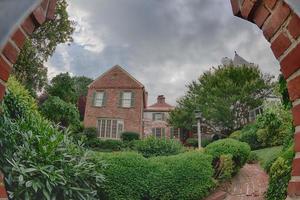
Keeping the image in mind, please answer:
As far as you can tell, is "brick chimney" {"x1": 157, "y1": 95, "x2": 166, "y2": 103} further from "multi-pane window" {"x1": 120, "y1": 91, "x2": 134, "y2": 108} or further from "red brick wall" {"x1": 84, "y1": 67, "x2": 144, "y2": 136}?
"multi-pane window" {"x1": 120, "y1": 91, "x2": 134, "y2": 108}

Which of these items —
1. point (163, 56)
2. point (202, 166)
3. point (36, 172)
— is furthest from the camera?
point (163, 56)

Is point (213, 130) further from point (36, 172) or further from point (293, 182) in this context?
point (293, 182)

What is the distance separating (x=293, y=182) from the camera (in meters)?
1.77

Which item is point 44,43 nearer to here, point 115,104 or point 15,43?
point 115,104

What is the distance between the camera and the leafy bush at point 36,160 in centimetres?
398

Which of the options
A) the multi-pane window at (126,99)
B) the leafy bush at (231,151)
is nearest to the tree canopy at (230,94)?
the multi-pane window at (126,99)

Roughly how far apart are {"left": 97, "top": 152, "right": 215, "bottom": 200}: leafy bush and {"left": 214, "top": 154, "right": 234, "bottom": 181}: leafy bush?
902 millimetres

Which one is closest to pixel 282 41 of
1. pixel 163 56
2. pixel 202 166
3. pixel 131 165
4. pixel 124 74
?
pixel 131 165

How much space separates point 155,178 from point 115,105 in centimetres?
2108

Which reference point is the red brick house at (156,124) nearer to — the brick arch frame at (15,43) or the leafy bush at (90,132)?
the leafy bush at (90,132)

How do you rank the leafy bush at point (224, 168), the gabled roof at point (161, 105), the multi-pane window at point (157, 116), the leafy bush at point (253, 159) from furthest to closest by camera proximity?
the gabled roof at point (161, 105) < the multi-pane window at point (157, 116) < the leafy bush at point (253, 159) < the leafy bush at point (224, 168)

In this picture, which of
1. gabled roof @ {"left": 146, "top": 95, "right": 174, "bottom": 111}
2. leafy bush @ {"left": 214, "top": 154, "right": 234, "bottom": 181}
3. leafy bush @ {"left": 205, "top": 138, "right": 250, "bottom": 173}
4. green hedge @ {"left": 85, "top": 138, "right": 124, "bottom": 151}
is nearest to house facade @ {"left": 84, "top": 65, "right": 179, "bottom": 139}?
green hedge @ {"left": 85, "top": 138, "right": 124, "bottom": 151}

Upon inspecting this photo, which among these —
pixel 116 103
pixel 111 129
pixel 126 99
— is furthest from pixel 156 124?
pixel 111 129

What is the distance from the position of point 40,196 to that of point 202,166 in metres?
4.44
